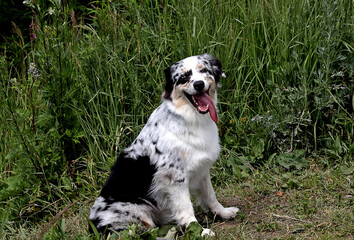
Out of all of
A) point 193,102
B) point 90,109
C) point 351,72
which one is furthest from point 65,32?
point 351,72

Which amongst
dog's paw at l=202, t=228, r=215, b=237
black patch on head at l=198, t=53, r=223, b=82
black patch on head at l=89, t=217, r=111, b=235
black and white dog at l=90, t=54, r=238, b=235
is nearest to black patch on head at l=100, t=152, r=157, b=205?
black and white dog at l=90, t=54, r=238, b=235

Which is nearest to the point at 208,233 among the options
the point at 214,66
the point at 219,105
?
the point at 214,66

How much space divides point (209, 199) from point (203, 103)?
0.92 meters

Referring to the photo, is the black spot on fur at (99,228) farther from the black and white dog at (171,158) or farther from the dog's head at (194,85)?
the dog's head at (194,85)

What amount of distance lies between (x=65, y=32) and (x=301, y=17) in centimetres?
257

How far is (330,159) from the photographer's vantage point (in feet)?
16.3

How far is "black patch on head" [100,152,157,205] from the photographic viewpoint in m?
3.79

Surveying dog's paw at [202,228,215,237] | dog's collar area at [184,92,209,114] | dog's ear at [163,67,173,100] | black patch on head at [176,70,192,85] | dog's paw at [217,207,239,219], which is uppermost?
black patch on head at [176,70,192,85]

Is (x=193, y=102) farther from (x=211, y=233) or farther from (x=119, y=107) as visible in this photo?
(x=119, y=107)

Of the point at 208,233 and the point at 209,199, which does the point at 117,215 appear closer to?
the point at 208,233

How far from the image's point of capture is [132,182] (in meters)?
3.82

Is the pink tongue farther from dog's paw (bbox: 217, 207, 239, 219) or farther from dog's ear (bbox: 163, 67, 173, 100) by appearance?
dog's paw (bbox: 217, 207, 239, 219)

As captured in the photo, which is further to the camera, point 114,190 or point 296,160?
point 296,160

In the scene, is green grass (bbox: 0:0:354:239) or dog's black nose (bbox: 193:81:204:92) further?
green grass (bbox: 0:0:354:239)
